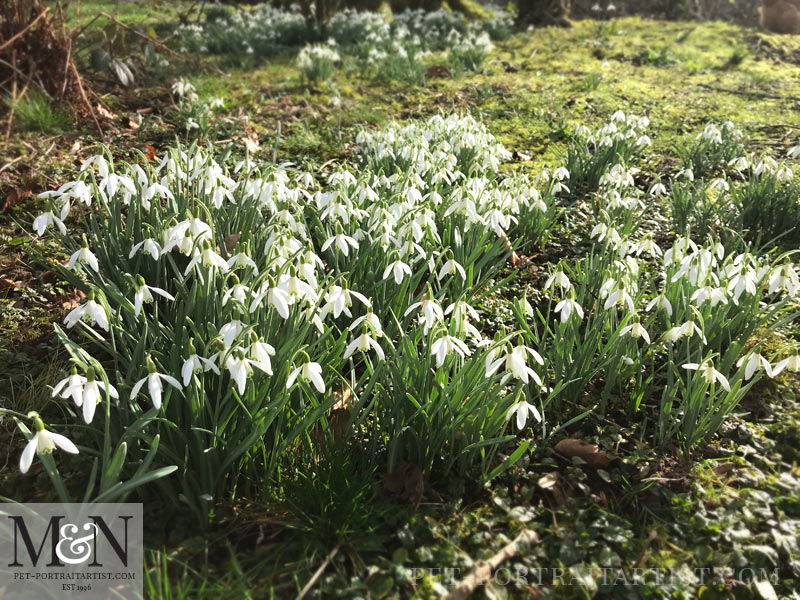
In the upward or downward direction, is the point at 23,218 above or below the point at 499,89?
below

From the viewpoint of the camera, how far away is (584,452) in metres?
1.96

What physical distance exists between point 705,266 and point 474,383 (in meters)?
1.07

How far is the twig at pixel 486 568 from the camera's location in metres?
1.50

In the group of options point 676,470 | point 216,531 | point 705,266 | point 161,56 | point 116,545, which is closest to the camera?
point 116,545

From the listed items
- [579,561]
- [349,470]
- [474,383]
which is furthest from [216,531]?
[579,561]

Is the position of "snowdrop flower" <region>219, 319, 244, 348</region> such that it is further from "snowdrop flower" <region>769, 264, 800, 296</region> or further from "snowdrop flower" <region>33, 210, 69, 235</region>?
"snowdrop flower" <region>769, 264, 800, 296</region>

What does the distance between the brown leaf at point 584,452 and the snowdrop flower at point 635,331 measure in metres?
0.40

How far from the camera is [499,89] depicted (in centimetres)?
670

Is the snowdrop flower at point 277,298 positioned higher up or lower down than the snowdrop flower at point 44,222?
lower down

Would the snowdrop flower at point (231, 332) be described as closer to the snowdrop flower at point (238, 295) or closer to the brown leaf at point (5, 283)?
the snowdrop flower at point (238, 295)

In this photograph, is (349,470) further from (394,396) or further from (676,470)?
(676,470)

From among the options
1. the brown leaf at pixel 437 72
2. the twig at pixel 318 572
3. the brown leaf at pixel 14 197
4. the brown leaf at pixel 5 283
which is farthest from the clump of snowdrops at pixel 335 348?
the brown leaf at pixel 437 72

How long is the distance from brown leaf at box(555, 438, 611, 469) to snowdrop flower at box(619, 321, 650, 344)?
1.31ft

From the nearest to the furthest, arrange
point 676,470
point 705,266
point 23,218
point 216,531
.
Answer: point 216,531
point 676,470
point 705,266
point 23,218
